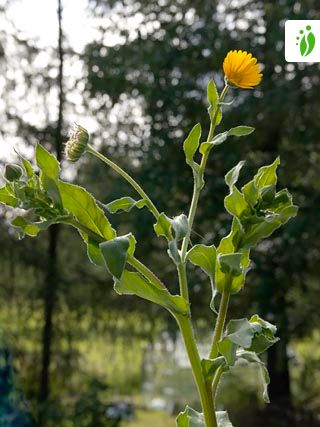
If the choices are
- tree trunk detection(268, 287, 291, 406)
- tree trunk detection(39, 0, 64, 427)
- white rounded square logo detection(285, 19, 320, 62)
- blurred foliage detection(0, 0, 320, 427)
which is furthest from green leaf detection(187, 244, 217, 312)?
tree trunk detection(268, 287, 291, 406)

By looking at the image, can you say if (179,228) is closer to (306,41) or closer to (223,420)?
(223,420)

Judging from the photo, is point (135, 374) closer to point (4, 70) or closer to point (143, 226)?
point (143, 226)

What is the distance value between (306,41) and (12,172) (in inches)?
20.4

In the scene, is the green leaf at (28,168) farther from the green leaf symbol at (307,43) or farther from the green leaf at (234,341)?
the green leaf symbol at (307,43)

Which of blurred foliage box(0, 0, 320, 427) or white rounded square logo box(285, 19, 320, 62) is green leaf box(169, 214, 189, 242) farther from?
blurred foliage box(0, 0, 320, 427)

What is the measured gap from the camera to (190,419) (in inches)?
14.4

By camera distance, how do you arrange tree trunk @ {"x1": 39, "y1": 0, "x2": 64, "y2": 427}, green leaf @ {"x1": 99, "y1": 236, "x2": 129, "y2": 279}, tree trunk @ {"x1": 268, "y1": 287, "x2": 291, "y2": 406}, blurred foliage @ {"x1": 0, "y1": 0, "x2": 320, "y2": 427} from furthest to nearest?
tree trunk @ {"x1": 268, "y1": 287, "x2": 291, "y2": 406} < tree trunk @ {"x1": 39, "y1": 0, "x2": 64, "y2": 427} < blurred foliage @ {"x1": 0, "y1": 0, "x2": 320, "y2": 427} < green leaf @ {"x1": 99, "y1": 236, "x2": 129, "y2": 279}

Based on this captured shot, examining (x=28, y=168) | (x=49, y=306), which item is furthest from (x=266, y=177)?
(x=49, y=306)

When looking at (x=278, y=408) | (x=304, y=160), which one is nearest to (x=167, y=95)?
(x=304, y=160)

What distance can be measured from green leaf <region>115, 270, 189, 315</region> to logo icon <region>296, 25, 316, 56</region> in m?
0.46

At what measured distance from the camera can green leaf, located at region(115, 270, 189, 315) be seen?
1.13 ft

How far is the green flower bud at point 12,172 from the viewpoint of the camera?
1.10 ft

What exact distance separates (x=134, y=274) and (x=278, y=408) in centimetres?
216

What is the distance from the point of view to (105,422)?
1980 millimetres
